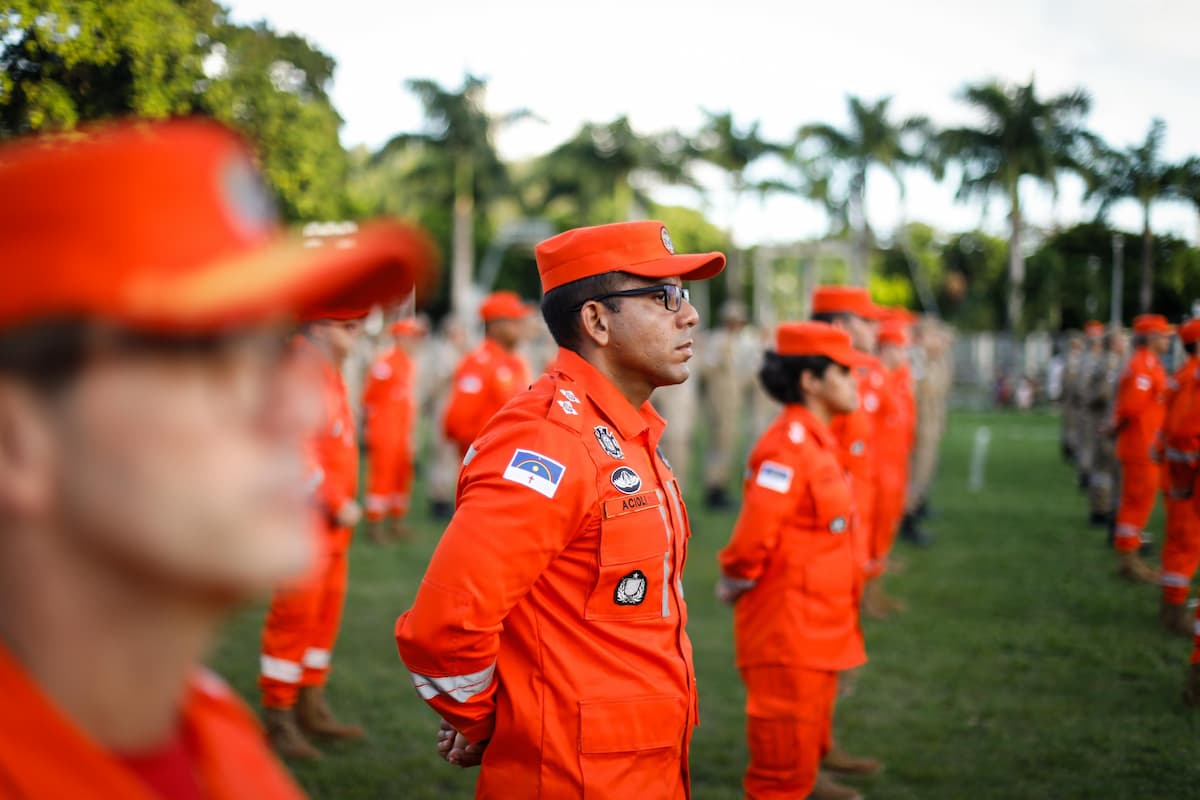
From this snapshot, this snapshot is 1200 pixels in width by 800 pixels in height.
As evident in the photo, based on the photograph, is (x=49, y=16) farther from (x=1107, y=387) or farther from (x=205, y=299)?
(x=1107, y=387)

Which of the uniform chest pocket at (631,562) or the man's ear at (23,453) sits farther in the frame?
the uniform chest pocket at (631,562)

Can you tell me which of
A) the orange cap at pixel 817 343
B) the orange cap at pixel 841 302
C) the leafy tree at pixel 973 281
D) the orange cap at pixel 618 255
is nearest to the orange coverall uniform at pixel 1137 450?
the orange cap at pixel 841 302

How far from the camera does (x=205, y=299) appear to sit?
2.79 feet

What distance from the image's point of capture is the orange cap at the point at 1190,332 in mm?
8438

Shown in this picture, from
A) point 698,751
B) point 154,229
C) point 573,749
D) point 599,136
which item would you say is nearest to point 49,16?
point 573,749

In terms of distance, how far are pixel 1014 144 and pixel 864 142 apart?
6.34 m

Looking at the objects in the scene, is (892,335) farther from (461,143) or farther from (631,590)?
(461,143)

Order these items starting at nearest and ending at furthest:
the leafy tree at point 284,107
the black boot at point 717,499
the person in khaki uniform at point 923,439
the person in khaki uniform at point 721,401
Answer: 1. the leafy tree at point 284,107
2. the person in khaki uniform at point 923,439
3. the black boot at point 717,499
4. the person in khaki uniform at point 721,401

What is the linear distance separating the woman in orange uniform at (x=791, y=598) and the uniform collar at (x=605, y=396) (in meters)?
1.57

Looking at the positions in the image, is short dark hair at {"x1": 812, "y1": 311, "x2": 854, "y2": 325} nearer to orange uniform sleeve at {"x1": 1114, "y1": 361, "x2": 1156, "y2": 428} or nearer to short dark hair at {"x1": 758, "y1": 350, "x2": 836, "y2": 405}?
short dark hair at {"x1": 758, "y1": 350, "x2": 836, "y2": 405}

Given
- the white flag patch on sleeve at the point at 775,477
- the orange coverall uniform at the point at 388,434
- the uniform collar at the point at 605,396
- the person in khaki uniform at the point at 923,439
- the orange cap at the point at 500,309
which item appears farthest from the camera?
the person in khaki uniform at the point at 923,439

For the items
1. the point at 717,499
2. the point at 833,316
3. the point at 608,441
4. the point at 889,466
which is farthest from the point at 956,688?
the point at 717,499

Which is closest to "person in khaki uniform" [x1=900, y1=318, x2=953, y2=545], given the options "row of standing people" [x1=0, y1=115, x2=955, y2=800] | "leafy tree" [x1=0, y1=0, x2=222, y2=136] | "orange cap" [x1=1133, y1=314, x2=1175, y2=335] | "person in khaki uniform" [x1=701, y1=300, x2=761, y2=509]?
"person in khaki uniform" [x1=701, y1=300, x2=761, y2=509]

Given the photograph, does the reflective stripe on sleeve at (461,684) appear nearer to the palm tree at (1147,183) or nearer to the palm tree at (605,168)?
the palm tree at (1147,183)
